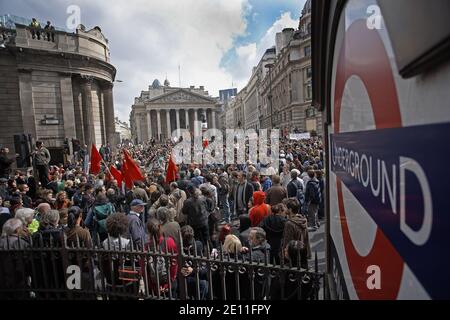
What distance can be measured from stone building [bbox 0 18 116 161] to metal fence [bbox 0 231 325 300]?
17771 millimetres

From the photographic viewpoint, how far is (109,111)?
2758 centimetres

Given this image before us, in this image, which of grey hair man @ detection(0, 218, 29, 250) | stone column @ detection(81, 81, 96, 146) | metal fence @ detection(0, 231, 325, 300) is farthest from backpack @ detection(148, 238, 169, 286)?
stone column @ detection(81, 81, 96, 146)

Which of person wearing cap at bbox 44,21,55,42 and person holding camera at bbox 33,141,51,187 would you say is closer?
person holding camera at bbox 33,141,51,187

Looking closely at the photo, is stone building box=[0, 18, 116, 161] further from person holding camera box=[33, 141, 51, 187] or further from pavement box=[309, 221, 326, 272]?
pavement box=[309, 221, 326, 272]

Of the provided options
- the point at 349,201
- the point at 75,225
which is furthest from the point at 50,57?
the point at 349,201

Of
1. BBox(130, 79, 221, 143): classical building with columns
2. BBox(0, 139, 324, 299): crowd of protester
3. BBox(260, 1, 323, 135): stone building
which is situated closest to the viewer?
BBox(0, 139, 324, 299): crowd of protester

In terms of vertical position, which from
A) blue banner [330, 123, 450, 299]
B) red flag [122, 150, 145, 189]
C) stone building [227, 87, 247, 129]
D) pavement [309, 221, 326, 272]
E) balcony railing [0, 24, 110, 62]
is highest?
stone building [227, 87, 247, 129]

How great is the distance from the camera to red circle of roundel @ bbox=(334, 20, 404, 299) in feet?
3.22

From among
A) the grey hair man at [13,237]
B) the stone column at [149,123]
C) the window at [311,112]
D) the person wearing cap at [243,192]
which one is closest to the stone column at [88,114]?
the person wearing cap at [243,192]

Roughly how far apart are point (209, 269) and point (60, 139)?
67.7 ft

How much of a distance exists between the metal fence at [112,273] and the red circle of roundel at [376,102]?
213 centimetres

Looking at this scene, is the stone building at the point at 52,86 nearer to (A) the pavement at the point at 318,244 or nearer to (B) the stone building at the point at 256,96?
(A) the pavement at the point at 318,244

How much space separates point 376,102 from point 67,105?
23049 mm

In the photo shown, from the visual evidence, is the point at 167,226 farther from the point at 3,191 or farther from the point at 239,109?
the point at 239,109
